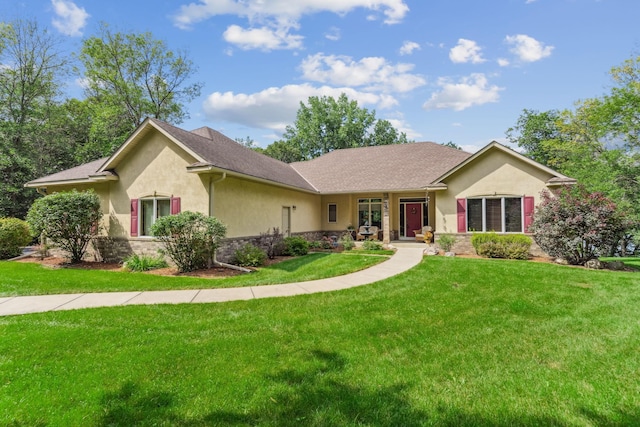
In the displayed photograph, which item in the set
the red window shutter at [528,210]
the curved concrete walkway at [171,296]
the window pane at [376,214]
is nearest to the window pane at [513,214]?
the red window shutter at [528,210]

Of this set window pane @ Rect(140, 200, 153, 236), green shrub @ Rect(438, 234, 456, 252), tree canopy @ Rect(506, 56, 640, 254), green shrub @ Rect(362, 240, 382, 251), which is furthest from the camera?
tree canopy @ Rect(506, 56, 640, 254)

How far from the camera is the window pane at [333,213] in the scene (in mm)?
19219

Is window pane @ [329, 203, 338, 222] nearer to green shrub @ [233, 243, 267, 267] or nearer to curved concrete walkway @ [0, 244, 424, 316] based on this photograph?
green shrub @ [233, 243, 267, 267]

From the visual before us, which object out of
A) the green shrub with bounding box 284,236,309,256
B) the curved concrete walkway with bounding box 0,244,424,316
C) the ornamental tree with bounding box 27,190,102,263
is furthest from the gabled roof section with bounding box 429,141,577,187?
the ornamental tree with bounding box 27,190,102,263

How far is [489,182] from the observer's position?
43.2 feet

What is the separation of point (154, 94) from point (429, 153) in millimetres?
26696

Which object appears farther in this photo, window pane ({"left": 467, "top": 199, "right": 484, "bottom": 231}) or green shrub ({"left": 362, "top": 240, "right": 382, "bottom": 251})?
green shrub ({"left": 362, "top": 240, "right": 382, "bottom": 251})

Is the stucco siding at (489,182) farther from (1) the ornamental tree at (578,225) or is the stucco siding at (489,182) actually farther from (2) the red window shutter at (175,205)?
(2) the red window shutter at (175,205)

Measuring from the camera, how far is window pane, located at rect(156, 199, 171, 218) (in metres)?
11.4

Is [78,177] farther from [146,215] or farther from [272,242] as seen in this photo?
[272,242]

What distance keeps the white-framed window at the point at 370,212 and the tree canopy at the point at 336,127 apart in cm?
2041

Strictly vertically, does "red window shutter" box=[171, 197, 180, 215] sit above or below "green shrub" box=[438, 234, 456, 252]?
above

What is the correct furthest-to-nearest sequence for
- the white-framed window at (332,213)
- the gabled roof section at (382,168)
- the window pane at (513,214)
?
1. the white-framed window at (332,213)
2. the gabled roof section at (382,168)
3. the window pane at (513,214)

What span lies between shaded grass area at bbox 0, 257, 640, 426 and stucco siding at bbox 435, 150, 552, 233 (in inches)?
291
